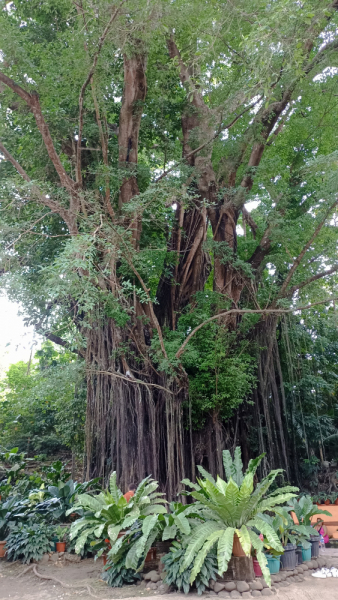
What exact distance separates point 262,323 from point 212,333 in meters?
0.85

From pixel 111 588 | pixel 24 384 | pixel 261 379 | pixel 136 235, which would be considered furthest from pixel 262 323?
pixel 24 384

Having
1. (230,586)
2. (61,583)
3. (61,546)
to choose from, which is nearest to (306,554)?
(230,586)

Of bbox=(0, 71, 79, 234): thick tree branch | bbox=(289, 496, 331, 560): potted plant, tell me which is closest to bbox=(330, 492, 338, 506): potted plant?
bbox=(289, 496, 331, 560): potted plant

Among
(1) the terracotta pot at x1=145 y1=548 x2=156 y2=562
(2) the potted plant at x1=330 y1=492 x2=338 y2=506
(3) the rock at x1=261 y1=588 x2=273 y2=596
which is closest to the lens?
(3) the rock at x1=261 y1=588 x2=273 y2=596

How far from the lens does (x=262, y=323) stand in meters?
5.67

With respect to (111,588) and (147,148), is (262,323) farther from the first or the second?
(111,588)

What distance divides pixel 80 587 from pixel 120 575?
12.5 inches

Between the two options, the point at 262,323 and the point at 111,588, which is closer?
the point at 111,588

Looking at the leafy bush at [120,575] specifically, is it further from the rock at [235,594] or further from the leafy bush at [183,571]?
the rock at [235,594]

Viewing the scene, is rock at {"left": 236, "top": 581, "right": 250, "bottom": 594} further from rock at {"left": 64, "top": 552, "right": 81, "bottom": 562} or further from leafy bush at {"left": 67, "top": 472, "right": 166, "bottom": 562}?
rock at {"left": 64, "top": 552, "right": 81, "bottom": 562}

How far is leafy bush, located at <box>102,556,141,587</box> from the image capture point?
307cm

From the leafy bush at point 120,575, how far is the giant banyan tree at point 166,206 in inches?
52.8

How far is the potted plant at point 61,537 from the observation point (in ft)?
12.8

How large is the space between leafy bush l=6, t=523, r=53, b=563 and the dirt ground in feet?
0.27
